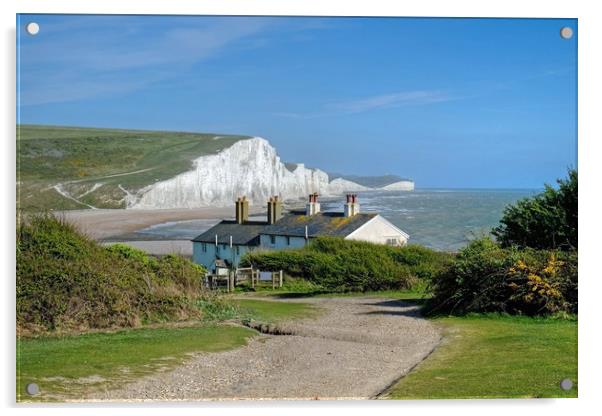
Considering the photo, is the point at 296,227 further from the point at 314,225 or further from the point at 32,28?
the point at 32,28

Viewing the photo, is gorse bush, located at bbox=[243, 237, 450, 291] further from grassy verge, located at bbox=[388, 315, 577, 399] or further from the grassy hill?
grassy verge, located at bbox=[388, 315, 577, 399]

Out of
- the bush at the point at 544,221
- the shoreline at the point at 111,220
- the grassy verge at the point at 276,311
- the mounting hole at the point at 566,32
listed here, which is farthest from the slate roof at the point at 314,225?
the mounting hole at the point at 566,32

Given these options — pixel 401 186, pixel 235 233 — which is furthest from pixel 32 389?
pixel 235 233

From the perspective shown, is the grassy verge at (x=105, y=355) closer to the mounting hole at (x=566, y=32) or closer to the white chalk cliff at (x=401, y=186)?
the white chalk cliff at (x=401, y=186)

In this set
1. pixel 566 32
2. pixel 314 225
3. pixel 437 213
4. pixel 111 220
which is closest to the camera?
pixel 566 32

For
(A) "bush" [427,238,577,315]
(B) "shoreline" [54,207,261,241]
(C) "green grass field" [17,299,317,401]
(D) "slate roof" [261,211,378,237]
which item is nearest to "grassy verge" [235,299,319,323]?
(C) "green grass field" [17,299,317,401]
